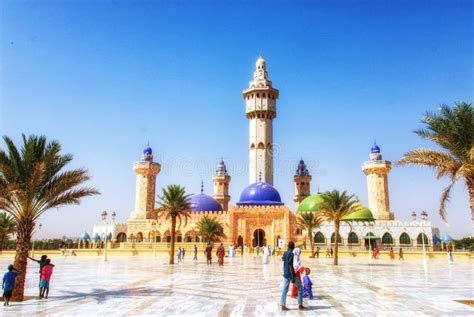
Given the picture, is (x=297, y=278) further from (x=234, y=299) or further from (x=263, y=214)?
(x=263, y=214)

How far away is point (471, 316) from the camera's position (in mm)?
7883

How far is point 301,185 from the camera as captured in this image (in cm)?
6269

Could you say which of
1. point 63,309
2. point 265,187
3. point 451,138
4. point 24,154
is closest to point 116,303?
point 63,309

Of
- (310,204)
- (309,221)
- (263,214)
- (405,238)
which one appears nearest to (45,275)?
(309,221)

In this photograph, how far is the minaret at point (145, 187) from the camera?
2023 inches

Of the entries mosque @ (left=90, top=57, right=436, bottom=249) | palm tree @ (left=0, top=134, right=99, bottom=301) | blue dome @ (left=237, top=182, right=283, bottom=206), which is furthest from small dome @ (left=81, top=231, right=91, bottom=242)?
palm tree @ (left=0, top=134, right=99, bottom=301)

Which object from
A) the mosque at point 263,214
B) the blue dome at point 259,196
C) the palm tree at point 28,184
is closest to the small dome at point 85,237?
the mosque at point 263,214

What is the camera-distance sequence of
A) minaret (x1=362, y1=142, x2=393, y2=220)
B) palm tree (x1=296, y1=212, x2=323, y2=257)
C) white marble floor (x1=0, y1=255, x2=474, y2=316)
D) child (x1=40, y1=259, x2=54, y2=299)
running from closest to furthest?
white marble floor (x1=0, y1=255, x2=474, y2=316) < child (x1=40, y1=259, x2=54, y2=299) < palm tree (x1=296, y1=212, x2=323, y2=257) < minaret (x1=362, y1=142, x2=393, y2=220)

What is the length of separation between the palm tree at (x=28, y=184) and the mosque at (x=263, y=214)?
33.4 m

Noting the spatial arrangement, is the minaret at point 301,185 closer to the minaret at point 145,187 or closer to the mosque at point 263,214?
the mosque at point 263,214

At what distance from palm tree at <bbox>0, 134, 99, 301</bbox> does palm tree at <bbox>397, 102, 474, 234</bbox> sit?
10.2 metres

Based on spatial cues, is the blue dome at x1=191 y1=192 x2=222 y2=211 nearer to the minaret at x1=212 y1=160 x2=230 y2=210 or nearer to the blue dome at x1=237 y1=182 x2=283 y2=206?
the blue dome at x1=237 y1=182 x2=283 y2=206

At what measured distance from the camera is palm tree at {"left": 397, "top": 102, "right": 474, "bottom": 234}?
35.6ft

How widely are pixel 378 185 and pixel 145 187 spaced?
3050cm
